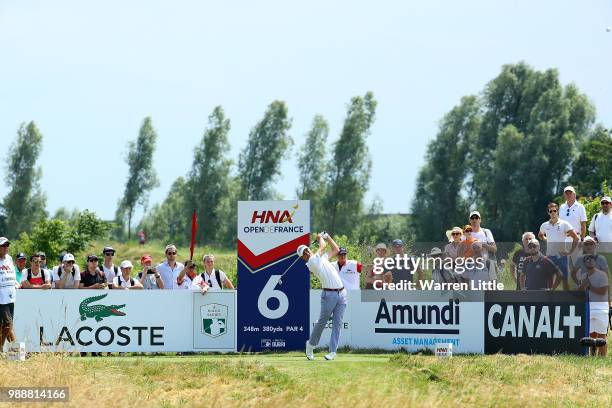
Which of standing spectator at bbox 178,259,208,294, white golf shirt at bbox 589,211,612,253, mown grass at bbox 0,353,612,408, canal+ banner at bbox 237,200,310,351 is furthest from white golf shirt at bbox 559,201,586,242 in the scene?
standing spectator at bbox 178,259,208,294

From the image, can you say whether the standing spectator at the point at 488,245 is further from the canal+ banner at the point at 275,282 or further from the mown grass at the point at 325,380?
the canal+ banner at the point at 275,282

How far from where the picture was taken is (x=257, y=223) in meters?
18.9

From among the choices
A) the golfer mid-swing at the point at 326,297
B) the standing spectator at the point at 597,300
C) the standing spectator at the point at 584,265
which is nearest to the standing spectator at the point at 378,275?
the golfer mid-swing at the point at 326,297

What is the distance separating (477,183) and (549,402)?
53.5 metres

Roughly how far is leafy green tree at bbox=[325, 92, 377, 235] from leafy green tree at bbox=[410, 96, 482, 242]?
3.86 metres

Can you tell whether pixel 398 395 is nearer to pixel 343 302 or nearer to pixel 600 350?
pixel 343 302

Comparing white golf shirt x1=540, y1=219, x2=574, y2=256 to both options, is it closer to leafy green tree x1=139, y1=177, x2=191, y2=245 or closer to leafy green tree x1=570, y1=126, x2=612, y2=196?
leafy green tree x1=570, y1=126, x2=612, y2=196

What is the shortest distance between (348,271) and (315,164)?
5321cm

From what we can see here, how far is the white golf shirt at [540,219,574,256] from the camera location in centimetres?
1842

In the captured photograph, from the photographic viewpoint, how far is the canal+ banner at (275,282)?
61.0 ft

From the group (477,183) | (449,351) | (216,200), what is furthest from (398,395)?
(216,200)

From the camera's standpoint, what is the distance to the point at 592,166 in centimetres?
6569

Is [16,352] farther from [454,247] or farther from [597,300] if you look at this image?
[597,300]

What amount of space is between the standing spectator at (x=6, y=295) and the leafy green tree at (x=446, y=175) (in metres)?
51.2
